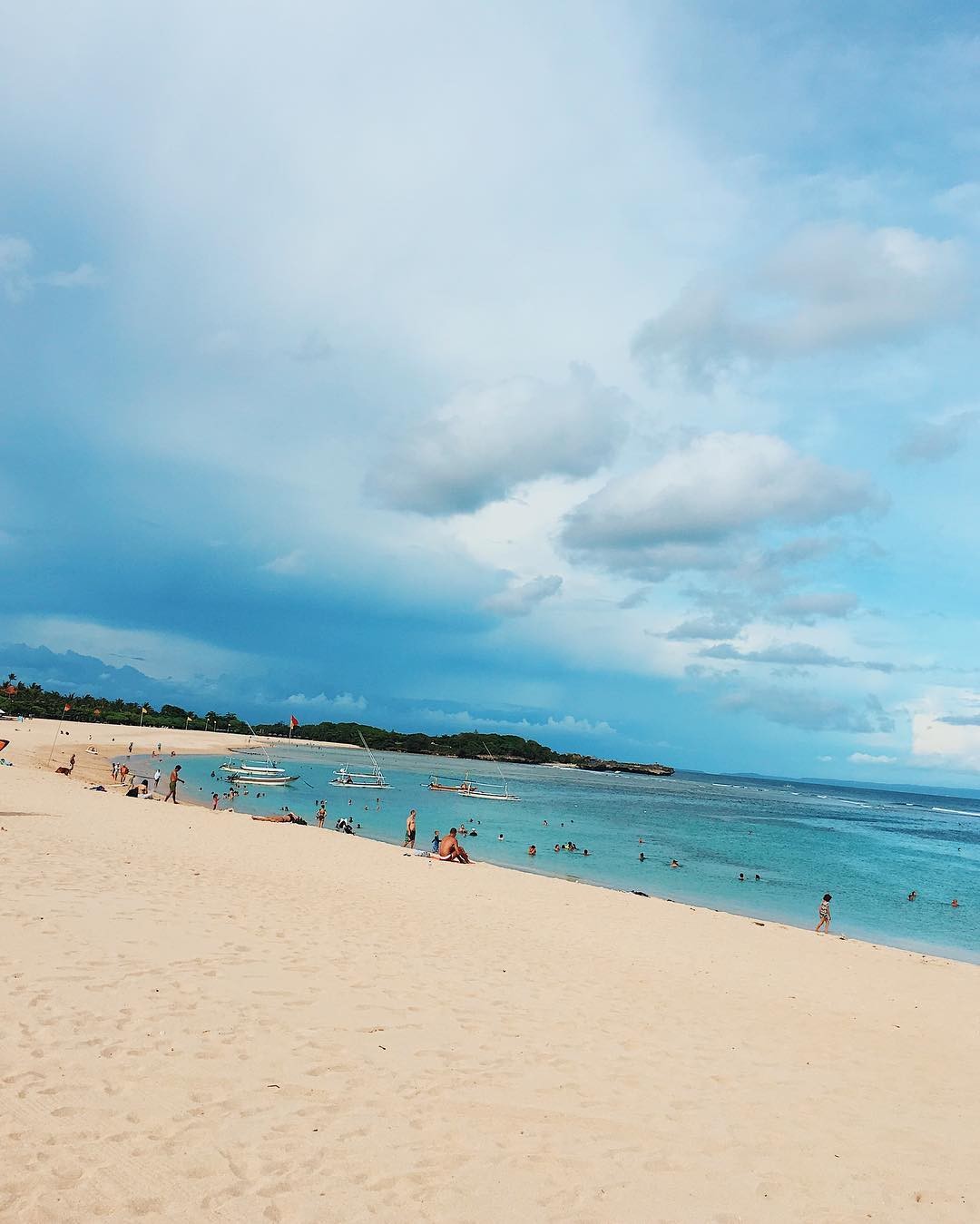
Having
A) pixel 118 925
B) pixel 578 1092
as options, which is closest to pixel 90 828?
pixel 118 925

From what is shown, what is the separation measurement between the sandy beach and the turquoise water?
18.5 metres

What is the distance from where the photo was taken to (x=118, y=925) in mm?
11039

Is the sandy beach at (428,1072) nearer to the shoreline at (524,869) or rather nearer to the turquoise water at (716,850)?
the shoreline at (524,869)

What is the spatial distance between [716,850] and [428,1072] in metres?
50.8

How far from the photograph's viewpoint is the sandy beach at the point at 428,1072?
5.61 meters

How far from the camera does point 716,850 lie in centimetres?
5388

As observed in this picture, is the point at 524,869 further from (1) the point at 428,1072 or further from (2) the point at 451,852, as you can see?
(1) the point at 428,1072

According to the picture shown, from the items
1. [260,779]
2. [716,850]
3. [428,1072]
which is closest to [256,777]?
[260,779]

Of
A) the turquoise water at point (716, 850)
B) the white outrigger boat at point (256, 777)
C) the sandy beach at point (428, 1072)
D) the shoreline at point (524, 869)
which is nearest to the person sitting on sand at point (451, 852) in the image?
the shoreline at point (524, 869)

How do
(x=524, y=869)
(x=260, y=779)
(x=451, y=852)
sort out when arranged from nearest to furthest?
(x=451, y=852)
(x=524, y=869)
(x=260, y=779)

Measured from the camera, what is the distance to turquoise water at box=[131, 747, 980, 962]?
33594 millimetres

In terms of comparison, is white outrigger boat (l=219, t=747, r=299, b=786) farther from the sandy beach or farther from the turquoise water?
the sandy beach

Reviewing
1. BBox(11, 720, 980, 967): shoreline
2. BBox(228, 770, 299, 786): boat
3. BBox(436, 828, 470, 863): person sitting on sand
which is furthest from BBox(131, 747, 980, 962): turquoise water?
BBox(436, 828, 470, 863): person sitting on sand

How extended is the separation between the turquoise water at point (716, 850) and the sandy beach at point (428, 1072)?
1849cm
